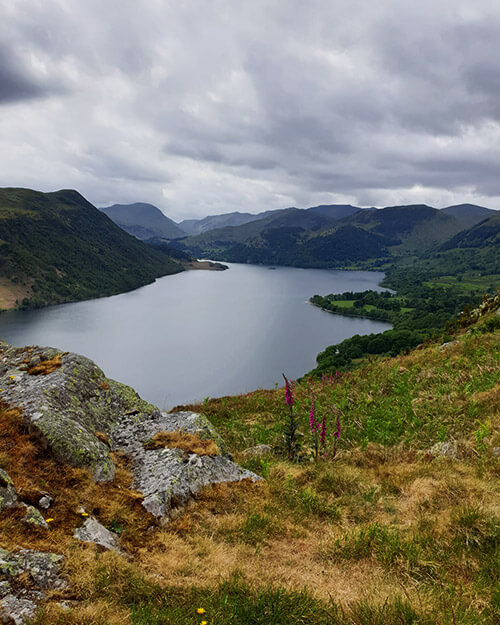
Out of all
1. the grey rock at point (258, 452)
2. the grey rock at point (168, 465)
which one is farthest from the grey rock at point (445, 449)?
the grey rock at point (168, 465)

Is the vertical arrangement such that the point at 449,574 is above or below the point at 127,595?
below

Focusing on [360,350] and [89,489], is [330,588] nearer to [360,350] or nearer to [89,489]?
[89,489]

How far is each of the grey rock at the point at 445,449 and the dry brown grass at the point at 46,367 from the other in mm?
11432

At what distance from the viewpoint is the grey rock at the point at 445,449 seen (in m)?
9.68

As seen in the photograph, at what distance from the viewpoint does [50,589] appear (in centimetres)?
425

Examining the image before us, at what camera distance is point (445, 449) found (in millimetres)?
9992

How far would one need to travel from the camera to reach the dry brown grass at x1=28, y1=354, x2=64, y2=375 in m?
9.49

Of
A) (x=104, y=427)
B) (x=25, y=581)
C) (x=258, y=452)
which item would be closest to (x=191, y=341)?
(x=258, y=452)

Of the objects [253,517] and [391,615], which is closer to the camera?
[391,615]

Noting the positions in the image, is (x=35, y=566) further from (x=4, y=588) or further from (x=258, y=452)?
(x=258, y=452)

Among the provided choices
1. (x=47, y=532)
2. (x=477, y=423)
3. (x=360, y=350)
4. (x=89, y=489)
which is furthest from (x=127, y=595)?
(x=360, y=350)

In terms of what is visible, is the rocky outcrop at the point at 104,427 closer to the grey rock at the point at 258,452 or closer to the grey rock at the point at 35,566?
the grey rock at the point at 35,566

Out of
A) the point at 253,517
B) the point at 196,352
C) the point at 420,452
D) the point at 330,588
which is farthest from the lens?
the point at 196,352

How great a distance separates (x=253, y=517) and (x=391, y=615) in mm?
3191
